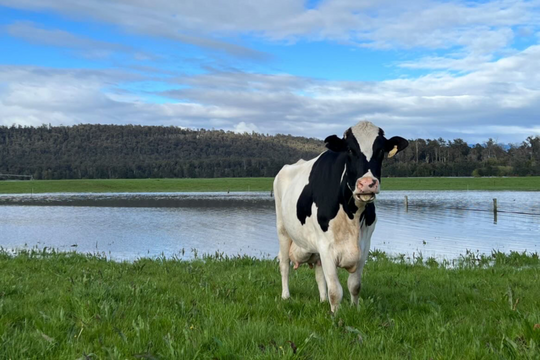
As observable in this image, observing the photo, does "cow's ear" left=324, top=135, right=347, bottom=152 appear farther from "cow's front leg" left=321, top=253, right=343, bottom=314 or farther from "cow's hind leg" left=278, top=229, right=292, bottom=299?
"cow's hind leg" left=278, top=229, right=292, bottom=299

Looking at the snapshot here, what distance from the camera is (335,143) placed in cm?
648

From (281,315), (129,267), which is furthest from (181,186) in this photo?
(281,315)

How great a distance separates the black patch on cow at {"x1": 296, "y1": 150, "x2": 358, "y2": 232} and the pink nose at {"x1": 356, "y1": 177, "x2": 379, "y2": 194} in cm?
67

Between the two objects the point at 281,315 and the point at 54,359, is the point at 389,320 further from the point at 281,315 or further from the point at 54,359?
the point at 54,359

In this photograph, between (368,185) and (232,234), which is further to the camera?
(232,234)

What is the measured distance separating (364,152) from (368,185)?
0.51m

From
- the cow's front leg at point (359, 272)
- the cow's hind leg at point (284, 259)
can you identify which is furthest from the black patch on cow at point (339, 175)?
the cow's hind leg at point (284, 259)

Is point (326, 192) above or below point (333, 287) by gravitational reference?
above

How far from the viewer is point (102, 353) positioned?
455 cm

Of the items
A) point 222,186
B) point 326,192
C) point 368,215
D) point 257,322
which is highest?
point 326,192

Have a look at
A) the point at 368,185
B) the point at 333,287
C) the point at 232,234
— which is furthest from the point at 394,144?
the point at 232,234

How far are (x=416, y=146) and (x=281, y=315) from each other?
177275 millimetres

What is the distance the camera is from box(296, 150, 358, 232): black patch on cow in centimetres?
664

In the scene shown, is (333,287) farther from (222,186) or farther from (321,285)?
(222,186)
